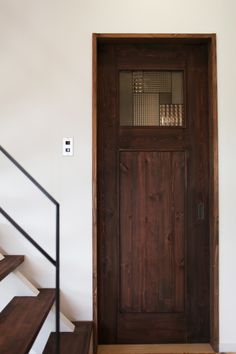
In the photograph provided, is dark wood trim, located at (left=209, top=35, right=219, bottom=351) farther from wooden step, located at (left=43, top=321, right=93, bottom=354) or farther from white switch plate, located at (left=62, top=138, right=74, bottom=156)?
white switch plate, located at (left=62, top=138, right=74, bottom=156)

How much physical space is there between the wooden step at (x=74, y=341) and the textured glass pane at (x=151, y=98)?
5.18ft

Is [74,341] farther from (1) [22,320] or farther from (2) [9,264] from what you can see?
(2) [9,264]

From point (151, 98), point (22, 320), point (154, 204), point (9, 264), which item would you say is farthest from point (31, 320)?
point (151, 98)

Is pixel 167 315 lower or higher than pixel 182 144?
lower

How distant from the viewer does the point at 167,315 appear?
237cm

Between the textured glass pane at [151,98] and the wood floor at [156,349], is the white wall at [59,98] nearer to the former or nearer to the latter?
the textured glass pane at [151,98]

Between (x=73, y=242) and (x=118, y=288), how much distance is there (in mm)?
538

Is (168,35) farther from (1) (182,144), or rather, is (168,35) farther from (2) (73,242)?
(2) (73,242)

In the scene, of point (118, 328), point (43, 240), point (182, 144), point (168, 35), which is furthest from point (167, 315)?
point (168, 35)

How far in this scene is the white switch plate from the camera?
2.25 meters

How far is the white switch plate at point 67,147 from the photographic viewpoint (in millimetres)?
2250

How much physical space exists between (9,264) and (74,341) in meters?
0.67

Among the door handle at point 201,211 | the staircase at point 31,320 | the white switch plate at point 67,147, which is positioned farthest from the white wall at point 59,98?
the staircase at point 31,320

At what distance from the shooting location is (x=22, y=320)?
171cm
